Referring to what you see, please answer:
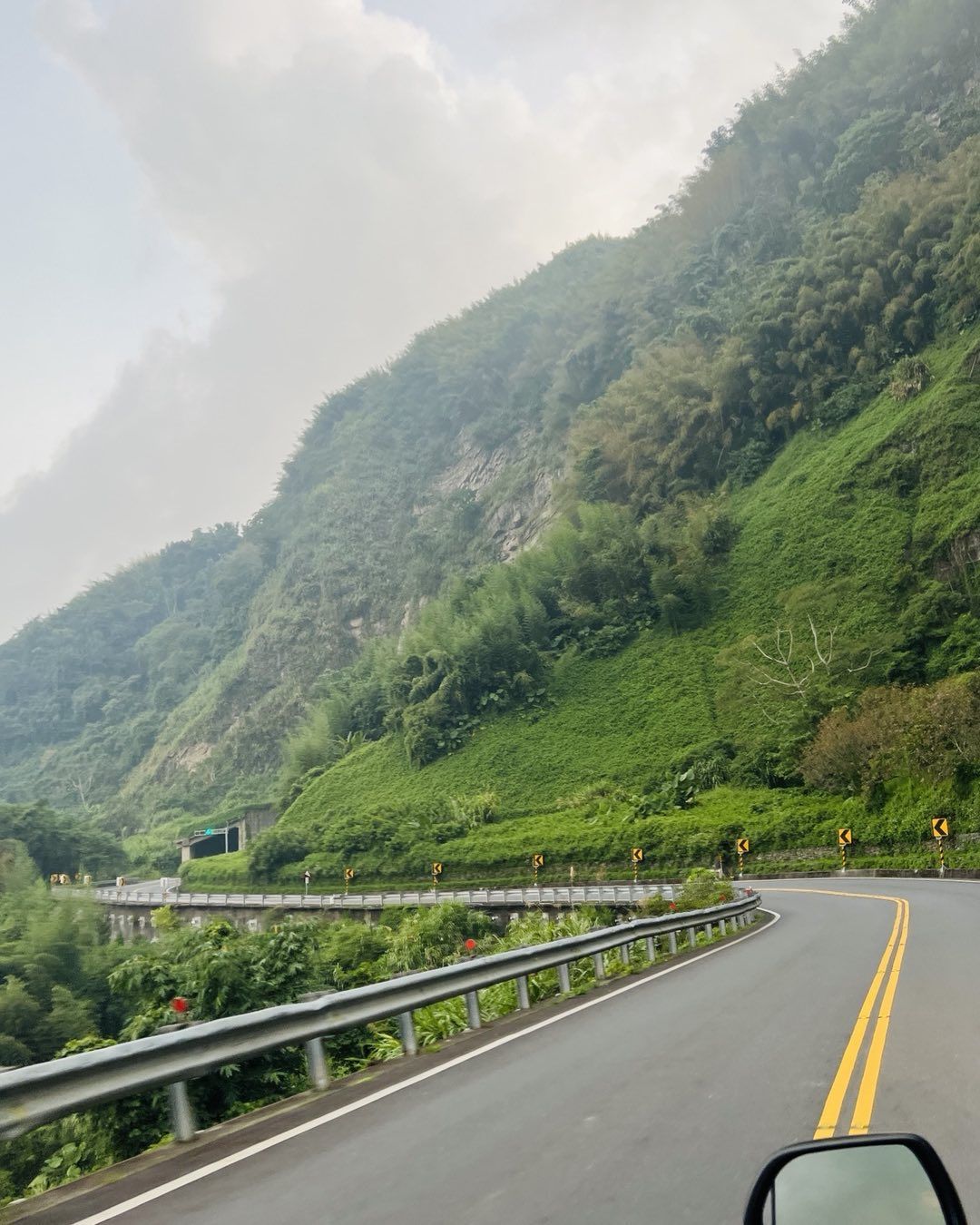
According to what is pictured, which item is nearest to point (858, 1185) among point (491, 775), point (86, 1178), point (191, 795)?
point (86, 1178)

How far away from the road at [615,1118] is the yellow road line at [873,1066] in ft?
0.13

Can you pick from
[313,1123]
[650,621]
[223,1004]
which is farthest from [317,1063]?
[650,621]

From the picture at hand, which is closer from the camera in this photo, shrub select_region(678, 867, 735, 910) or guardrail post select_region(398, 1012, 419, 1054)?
guardrail post select_region(398, 1012, 419, 1054)

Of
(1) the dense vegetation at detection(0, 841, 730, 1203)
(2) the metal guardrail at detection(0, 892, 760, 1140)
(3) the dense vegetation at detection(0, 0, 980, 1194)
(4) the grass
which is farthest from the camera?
(4) the grass

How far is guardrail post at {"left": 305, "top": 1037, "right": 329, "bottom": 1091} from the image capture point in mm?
8242

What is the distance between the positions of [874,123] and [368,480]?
304ft

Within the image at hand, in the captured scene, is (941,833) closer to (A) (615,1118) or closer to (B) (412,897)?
(B) (412,897)

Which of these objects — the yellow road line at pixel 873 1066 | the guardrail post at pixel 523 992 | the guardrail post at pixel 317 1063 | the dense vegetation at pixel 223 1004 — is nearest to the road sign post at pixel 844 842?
the dense vegetation at pixel 223 1004

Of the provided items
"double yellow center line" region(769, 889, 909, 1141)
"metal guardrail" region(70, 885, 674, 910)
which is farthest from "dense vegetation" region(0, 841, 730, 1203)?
"metal guardrail" region(70, 885, 674, 910)

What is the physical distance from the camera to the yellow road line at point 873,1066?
6091 millimetres

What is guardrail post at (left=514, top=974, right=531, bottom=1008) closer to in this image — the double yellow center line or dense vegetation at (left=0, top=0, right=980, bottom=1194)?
dense vegetation at (left=0, top=0, right=980, bottom=1194)

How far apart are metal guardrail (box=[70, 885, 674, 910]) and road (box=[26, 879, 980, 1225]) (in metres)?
21.6

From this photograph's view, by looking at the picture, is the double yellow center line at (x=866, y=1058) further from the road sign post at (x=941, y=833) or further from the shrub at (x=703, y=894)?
the road sign post at (x=941, y=833)

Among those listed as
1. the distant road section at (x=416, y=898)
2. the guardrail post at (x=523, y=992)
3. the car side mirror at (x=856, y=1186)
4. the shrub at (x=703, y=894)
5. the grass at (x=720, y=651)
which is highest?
the grass at (x=720, y=651)
